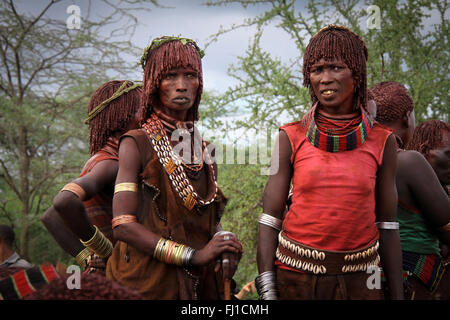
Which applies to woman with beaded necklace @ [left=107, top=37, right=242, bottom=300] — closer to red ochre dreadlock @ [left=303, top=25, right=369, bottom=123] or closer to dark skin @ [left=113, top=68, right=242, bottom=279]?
dark skin @ [left=113, top=68, right=242, bottom=279]

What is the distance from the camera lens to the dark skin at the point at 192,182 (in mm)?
2523

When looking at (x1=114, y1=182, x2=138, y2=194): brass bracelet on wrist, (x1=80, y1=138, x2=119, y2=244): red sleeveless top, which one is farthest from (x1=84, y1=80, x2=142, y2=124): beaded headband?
(x1=114, y1=182, x2=138, y2=194): brass bracelet on wrist

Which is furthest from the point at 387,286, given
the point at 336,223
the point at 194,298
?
the point at 194,298

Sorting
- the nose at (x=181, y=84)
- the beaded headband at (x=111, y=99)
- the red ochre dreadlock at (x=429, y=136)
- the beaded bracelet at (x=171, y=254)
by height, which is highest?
the beaded headband at (x=111, y=99)

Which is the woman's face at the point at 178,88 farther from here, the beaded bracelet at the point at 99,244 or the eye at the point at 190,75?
the beaded bracelet at the point at 99,244

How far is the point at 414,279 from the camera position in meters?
3.53

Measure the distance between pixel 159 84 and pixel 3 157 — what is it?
11053mm

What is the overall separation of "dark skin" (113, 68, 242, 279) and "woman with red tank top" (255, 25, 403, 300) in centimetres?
40

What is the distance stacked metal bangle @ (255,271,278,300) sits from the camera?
276cm

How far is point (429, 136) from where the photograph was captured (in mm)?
4000

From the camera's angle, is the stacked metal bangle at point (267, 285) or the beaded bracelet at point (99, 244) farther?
the beaded bracelet at point (99, 244)

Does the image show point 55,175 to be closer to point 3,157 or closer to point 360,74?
point 3,157

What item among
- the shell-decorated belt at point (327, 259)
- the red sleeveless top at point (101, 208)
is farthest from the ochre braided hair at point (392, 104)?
the red sleeveless top at point (101, 208)

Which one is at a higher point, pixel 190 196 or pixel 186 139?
pixel 186 139
